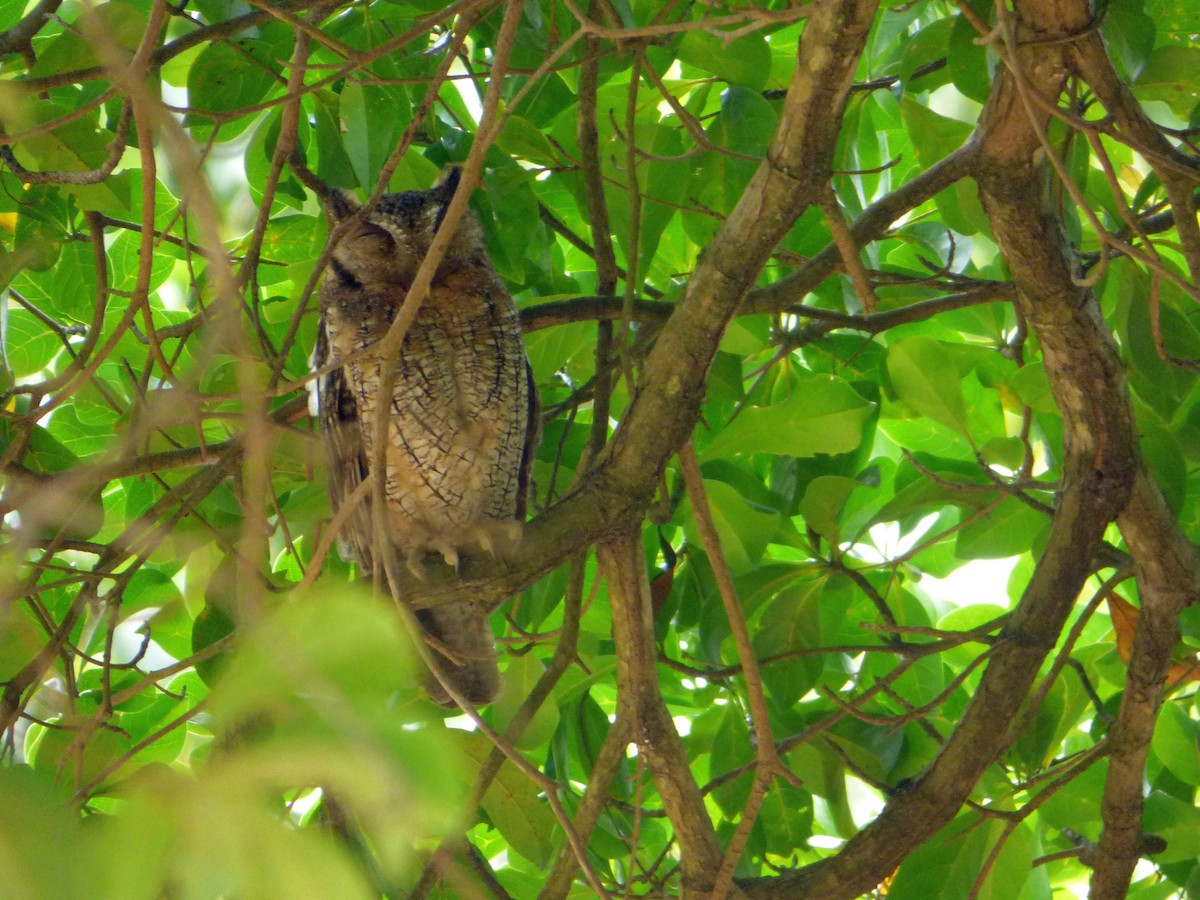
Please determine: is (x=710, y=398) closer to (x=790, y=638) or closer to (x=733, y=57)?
(x=790, y=638)

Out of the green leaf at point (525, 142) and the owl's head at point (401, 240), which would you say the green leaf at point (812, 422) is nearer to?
the green leaf at point (525, 142)


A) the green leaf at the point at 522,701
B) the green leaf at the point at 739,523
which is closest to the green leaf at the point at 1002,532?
the green leaf at the point at 739,523

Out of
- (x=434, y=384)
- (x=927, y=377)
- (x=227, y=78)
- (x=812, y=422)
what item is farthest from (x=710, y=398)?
(x=227, y=78)

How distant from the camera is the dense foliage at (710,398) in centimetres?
133

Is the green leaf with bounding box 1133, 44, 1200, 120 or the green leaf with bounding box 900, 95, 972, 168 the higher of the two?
the green leaf with bounding box 900, 95, 972, 168

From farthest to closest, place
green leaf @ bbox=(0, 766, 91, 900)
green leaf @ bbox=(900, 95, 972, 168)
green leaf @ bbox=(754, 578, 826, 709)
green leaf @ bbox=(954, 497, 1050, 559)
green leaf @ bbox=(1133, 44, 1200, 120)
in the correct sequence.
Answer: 1. green leaf @ bbox=(954, 497, 1050, 559)
2. green leaf @ bbox=(754, 578, 826, 709)
3. green leaf @ bbox=(900, 95, 972, 168)
4. green leaf @ bbox=(1133, 44, 1200, 120)
5. green leaf @ bbox=(0, 766, 91, 900)

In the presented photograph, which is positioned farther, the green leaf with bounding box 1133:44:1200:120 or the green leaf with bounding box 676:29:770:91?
the green leaf with bounding box 676:29:770:91

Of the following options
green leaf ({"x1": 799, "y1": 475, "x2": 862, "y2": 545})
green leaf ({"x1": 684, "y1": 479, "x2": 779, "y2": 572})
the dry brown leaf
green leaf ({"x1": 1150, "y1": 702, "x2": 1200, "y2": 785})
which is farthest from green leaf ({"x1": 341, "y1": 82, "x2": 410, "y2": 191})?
green leaf ({"x1": 1150, "y1": 702, "x2": 1200, "y2": 785})

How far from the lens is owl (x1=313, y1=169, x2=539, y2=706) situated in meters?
2.10

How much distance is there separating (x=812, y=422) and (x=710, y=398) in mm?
289

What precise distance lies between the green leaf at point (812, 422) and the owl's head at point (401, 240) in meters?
0.74

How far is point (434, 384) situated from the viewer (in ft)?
6.92

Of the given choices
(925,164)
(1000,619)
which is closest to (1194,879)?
(1000,619)

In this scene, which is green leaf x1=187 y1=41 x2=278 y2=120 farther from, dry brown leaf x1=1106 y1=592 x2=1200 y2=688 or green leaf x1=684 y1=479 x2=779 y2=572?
dry brown leaf x1=1106 y1=592 x2=1200 y2=688
